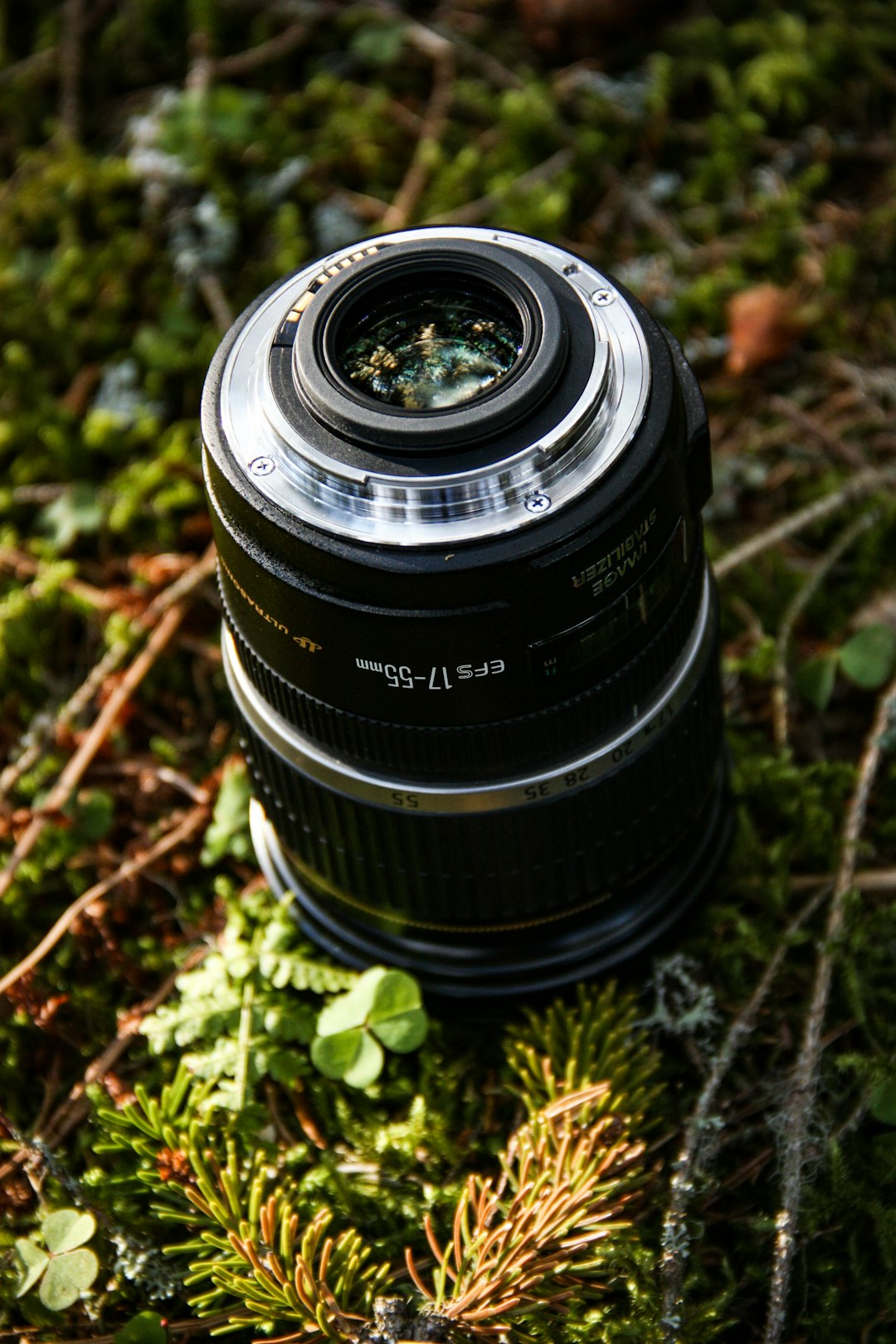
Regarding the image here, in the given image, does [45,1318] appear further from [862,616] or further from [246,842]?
[862,616]

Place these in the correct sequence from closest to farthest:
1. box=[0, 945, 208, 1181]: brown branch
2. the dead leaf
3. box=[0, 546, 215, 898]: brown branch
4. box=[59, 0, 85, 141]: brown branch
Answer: box=[0, 945, 208, 1181]: brown branch
box=[0, 546, 215, 898]: brown branch
the dead leaf
box=[59, 0, 85, 141]: brown branch

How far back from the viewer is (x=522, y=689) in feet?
5.80

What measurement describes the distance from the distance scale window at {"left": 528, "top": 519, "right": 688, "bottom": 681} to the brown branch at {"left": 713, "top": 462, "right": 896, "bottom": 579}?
825 mm

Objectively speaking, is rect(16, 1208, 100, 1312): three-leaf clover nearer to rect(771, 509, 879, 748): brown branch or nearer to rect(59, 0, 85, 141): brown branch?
rect(771, 509, 879, 748): brown branch

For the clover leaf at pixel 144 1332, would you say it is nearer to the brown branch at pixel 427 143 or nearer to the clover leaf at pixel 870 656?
the clover leaf at pixel 870 656

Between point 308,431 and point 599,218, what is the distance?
1913 millimetres

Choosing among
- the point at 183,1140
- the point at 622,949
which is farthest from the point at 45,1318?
the point at 622,949

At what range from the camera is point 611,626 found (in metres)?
1.79

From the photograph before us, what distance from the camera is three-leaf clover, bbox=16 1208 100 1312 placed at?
2.00 metres

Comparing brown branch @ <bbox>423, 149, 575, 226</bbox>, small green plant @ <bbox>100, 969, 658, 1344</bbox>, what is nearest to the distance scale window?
small green plant @ <bbox>100, 969, 658, 1344</bbox>

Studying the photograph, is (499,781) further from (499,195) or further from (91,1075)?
(499,195)

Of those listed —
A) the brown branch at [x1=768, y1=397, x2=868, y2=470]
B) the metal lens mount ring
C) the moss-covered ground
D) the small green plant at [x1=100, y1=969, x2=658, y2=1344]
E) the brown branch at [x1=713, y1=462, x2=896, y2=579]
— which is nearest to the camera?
the metal lens mount ring

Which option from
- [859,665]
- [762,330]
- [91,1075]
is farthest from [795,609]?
[91,1075]

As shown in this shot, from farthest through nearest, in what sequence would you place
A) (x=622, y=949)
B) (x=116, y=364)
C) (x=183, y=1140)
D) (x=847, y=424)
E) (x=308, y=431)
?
(x=116, y=364) < (x=847, y=424) < (x=622, y=949) < (x=183, y=1140) < (x=308, y=431)
